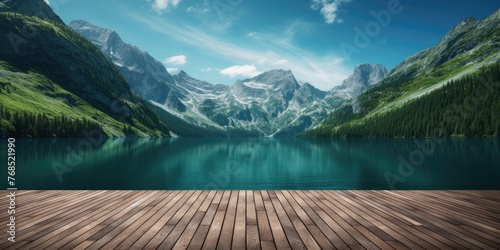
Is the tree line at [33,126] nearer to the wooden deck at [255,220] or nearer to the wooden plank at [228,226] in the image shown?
the wooden deck at [255,220]

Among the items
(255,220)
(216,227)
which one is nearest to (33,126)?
(216,227)

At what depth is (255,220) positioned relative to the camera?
9.77 metres

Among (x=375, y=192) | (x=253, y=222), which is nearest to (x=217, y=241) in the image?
(x=253, y=222)

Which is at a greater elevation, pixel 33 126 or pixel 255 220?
pixel 33 126

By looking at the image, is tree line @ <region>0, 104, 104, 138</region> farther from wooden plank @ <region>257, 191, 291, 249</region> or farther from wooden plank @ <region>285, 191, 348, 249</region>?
wooden plank @ <region>285, 191, 348, 249</region>

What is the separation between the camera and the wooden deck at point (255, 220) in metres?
7.71

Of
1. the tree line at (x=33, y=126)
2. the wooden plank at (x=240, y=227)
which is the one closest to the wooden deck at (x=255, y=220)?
the wooden plank at (x=240, y=227)

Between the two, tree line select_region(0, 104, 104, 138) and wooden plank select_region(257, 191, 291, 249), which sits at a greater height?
tree line select_region(0, 104, 104, 138)

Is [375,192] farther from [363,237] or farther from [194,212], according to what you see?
[194,212]

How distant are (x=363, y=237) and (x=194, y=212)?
609 cm

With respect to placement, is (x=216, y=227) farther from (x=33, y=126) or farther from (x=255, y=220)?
(x=33, y=126)

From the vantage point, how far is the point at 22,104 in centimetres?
17538

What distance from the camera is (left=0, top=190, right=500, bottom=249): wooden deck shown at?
7711 millimetres

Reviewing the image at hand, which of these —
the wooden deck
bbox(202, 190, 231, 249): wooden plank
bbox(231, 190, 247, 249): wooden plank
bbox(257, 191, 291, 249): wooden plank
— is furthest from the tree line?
bbox(257, 191, 291, 249): wooden plank
